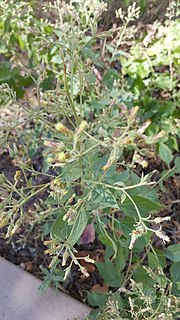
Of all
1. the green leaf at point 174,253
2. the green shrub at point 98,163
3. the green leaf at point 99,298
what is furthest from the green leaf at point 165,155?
the green leaf at point 99,298

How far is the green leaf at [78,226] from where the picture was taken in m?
1.26

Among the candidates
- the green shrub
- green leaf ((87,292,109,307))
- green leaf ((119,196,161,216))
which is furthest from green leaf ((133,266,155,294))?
green leaf ((119,196,161,216))

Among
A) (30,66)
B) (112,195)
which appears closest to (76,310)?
(112,195)

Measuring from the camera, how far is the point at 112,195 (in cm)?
131

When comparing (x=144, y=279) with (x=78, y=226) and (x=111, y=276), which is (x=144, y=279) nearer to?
(x=111, y=276)

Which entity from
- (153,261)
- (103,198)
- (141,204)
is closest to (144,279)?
(153,261)

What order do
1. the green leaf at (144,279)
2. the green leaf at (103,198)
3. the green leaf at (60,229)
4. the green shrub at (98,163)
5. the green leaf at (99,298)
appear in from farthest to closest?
the green leaf at (99,298)
the green leaf at (144,279)
the green leaf at (60,229)
the green leaf at (103,198)
the green shrub at (98,163)

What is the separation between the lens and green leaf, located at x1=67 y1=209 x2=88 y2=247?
1259mm

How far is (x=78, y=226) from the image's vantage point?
1278 millimetres

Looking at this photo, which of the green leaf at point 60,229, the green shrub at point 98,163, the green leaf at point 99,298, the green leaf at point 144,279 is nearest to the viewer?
the green shrub at point 98,163

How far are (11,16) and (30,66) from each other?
253 millimetres

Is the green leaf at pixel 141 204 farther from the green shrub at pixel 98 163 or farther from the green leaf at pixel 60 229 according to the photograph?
the green leaf at pixel 60 229

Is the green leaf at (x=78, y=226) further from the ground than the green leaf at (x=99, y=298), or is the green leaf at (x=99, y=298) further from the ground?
the green leaf at (x=78, y=226)

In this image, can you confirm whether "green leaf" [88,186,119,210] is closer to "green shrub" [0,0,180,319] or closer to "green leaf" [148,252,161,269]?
"green shrub" [0,0,180,319]
